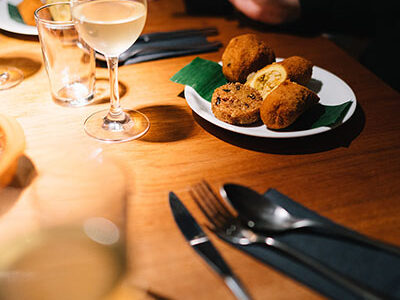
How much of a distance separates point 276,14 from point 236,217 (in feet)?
3.27

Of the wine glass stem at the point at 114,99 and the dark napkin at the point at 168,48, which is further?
the dark napkin at the point at 168,48

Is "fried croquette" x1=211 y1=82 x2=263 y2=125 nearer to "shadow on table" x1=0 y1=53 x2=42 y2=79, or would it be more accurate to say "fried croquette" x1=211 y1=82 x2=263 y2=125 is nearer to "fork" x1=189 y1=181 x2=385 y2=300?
"fork" x1=189 y1=181 x2=385 y2=300

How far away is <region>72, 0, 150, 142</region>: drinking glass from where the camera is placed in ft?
2.28

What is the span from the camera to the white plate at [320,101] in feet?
2.44

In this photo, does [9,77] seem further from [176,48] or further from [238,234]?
[238,234]

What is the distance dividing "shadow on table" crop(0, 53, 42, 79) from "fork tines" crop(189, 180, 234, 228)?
24.9 inches

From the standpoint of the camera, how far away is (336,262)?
52cm

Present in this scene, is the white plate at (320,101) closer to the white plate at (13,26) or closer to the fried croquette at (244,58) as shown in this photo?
the fried croquette at (244,58)

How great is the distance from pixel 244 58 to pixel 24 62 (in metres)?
0.61

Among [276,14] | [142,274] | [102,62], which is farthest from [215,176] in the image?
[276,14]

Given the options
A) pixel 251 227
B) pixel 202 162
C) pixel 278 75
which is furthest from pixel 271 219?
pixel 278 75

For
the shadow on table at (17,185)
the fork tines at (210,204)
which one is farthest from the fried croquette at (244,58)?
the shadow on table at (17,185)

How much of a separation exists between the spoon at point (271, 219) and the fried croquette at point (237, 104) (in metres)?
0.23

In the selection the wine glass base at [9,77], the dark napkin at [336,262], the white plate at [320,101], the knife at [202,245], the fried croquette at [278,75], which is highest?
the fried croquette at [278,75]
